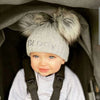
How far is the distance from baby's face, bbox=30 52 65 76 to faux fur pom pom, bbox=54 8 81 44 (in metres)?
0.14

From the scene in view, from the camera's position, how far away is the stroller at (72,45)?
1.32 m

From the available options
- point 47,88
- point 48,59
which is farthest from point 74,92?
point 48,59

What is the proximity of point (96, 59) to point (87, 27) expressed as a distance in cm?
21

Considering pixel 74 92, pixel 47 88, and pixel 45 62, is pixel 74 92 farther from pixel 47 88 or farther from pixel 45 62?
pixel 45 62

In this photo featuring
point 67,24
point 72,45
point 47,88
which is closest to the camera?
point 67,24

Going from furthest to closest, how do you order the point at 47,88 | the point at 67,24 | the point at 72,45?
the point at 72,45, the point at 47,88, the point at 67,24

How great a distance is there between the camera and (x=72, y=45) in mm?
1618

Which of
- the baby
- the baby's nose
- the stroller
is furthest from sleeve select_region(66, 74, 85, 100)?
the baby's nose

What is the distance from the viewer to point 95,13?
1.37 meters

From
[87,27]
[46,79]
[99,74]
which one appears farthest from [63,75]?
[87,27]

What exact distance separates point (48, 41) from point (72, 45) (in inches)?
14.1

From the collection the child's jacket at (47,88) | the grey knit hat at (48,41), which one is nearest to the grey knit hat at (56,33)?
the grey knit hat at (48,41)

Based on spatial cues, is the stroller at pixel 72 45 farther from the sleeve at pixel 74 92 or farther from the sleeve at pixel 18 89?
the sleeve at pixel 18 89

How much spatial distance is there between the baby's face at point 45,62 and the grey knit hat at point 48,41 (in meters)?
0.03
